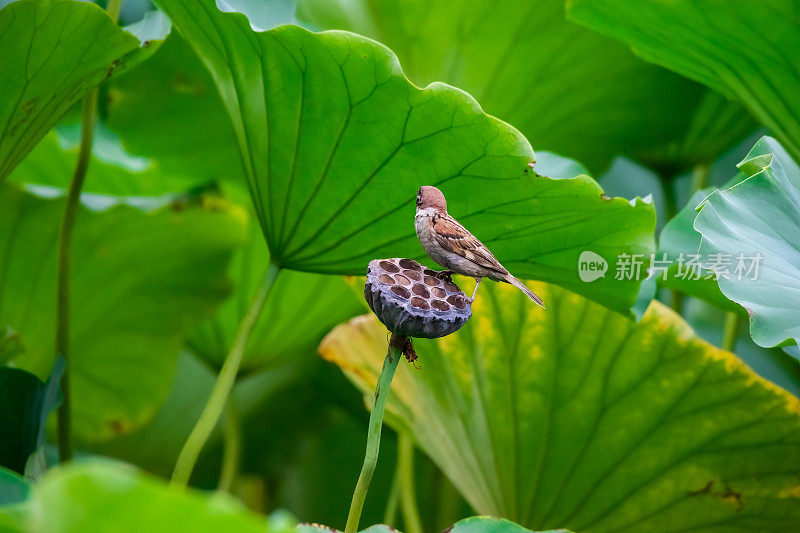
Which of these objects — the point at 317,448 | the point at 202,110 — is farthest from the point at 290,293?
→ the point at 317,448

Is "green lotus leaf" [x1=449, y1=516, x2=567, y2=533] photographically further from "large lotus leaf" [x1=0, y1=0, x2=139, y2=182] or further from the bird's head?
"large lotus leaf" [x1=0, y1=0, x2=139, y2=182]

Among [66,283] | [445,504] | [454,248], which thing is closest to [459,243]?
[454,248]

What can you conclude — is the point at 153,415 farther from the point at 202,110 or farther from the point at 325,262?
the point at 325,262

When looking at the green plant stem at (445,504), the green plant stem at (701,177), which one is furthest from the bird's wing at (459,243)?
the green plant stem at (701,177)

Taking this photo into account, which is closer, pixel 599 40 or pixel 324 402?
pixel 599 40

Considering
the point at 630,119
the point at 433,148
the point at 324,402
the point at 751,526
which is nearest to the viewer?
the point at 433,148

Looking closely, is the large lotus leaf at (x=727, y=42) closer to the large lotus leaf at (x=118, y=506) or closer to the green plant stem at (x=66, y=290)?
the green plant stem at (x=66, y=290)
